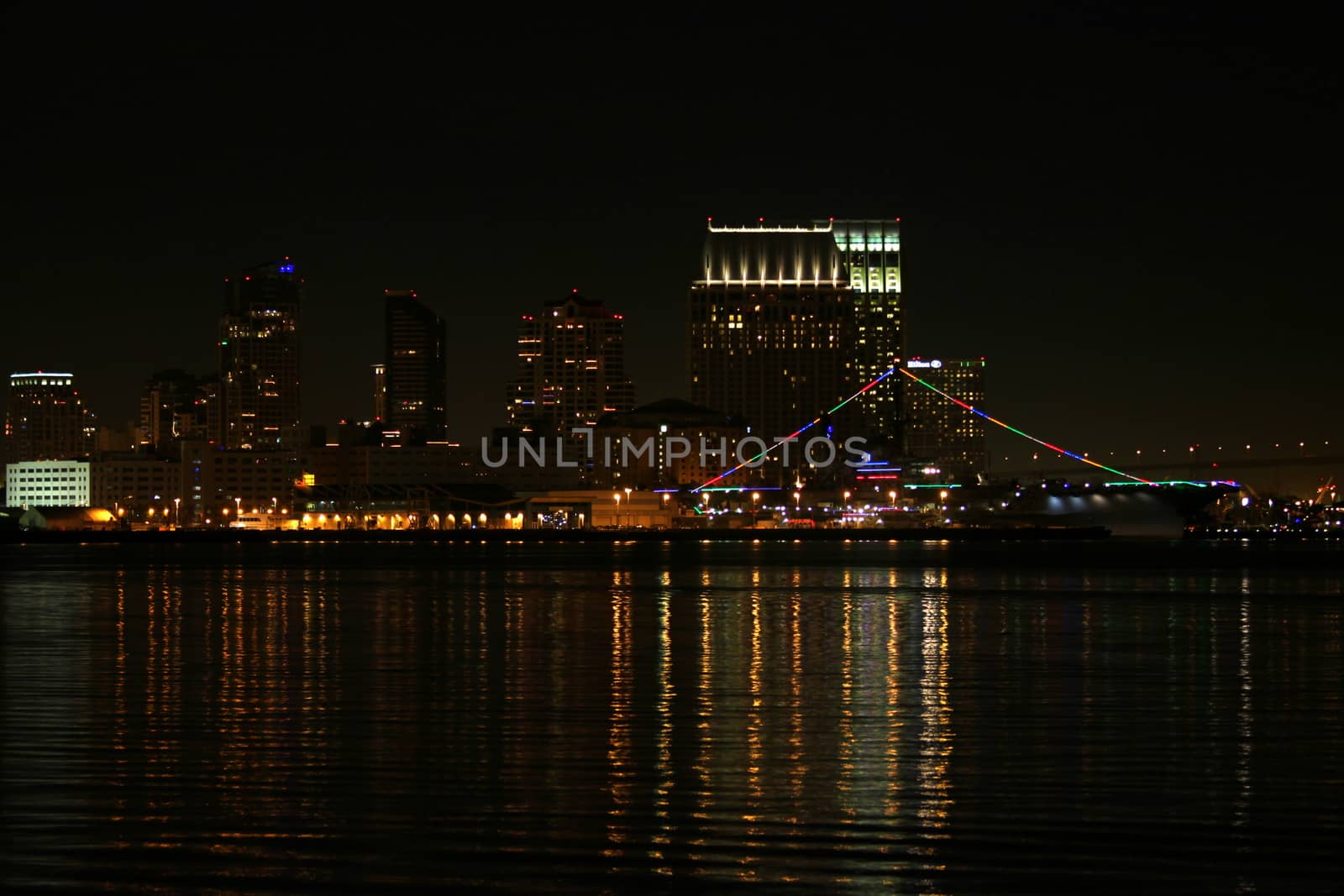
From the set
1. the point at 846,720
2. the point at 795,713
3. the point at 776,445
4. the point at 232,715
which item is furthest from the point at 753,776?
the point at 776,445

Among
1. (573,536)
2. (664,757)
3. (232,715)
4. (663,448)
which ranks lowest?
(573,536)

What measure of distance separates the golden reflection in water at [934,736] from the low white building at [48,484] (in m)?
156

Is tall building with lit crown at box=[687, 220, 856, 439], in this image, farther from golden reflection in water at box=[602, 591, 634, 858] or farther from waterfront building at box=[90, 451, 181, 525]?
golden reflection in water at box=[602, 591, 634, 858]

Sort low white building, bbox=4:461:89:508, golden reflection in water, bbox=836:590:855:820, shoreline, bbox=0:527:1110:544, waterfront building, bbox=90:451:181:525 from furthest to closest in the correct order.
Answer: low white building, bbox=4:461:89:508 → waterfront building, bbox=90:451:181:525 → shoreline, bbox=0:527:1110:544 → golden reflection in water, bbox=836:590:855:820

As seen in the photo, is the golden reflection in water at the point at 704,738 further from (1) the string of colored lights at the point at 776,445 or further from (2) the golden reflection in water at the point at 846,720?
(1) the string of colored lights at the point at 776,445

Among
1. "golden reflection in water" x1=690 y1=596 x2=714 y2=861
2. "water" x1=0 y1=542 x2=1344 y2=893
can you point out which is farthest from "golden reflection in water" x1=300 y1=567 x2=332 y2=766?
"golden reflection in water" x1=690 y1=596 x2=714 y2=861

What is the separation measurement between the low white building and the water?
144 metres

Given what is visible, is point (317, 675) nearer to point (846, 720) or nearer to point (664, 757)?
point (846, 720)

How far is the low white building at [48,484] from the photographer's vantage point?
170 metres

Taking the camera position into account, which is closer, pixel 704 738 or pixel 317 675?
pixel 704 738

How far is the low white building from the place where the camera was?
170 metres

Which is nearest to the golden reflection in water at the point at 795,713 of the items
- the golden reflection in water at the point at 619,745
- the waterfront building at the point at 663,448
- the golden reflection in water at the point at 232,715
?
the golden reflection in water at the point at 619,745

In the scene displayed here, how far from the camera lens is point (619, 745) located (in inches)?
587

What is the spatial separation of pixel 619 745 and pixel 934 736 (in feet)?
9.88
